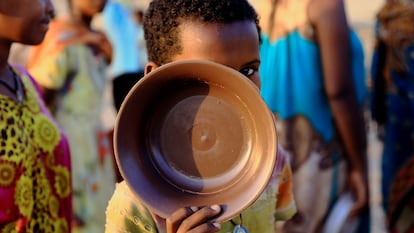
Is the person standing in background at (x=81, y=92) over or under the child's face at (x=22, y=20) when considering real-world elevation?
under

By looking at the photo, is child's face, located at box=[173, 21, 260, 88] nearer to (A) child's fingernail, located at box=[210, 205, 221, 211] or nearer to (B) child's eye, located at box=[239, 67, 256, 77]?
(B) child's eye, located at box=[239, 67, 256, 77]

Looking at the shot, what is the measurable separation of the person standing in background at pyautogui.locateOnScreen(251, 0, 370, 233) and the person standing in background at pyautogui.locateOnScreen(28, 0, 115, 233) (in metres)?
1.31

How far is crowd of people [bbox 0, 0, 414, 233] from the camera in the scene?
2.05m

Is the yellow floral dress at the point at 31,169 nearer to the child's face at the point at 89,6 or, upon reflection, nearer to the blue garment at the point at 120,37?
the child's face at the point at 89,6

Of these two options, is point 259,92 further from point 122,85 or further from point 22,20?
point 122,85

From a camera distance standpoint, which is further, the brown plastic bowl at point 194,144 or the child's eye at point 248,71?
the child's eye at point 248,71

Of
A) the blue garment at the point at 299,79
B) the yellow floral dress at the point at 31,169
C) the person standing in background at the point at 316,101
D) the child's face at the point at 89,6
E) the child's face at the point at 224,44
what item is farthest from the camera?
Answer: the child's face at the point at 89,6

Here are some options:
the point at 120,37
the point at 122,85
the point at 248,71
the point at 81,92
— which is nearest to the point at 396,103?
the point at 122,85

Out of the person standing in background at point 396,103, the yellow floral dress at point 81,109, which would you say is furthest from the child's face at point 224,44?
the person standing in background at point 396,103

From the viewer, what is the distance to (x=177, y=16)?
209 cm

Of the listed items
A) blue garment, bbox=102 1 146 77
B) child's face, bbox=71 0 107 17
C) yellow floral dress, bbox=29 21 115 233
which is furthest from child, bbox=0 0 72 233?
blue garment, bbox=102 1 146 77

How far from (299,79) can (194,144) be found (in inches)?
81.7

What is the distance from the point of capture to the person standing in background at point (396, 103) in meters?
4.70

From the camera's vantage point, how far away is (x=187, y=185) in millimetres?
1891
